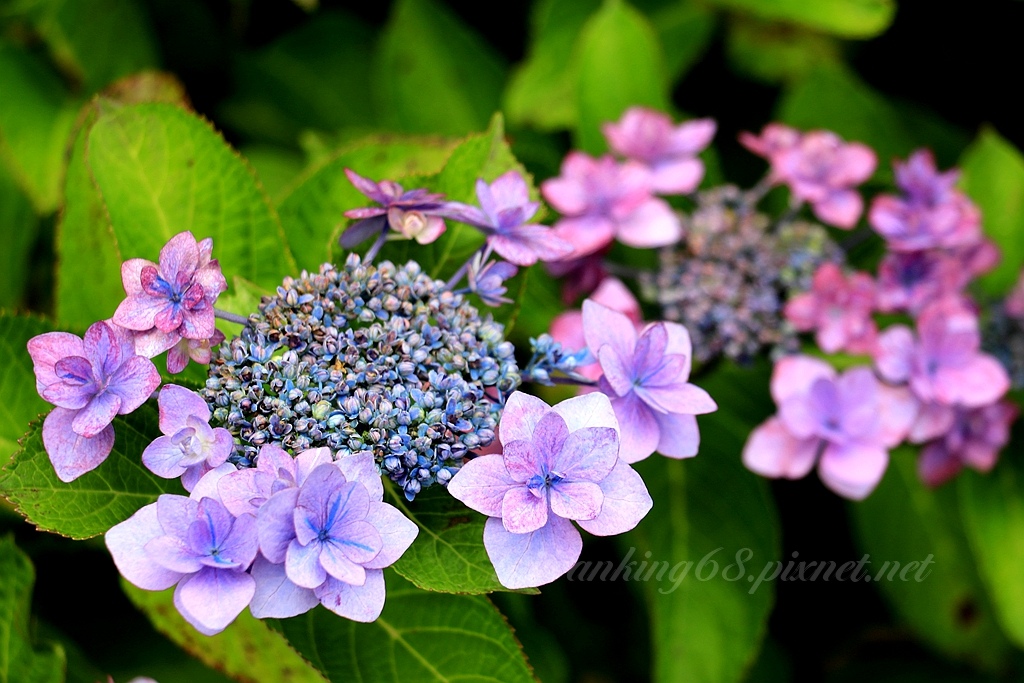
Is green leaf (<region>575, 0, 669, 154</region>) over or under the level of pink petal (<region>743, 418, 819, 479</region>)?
over

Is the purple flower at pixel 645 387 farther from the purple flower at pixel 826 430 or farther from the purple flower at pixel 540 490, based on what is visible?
the purple flower at pixel 826 430

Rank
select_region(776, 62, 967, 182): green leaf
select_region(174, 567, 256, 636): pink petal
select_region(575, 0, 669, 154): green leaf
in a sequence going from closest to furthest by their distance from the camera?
1. select_region(174, 567, 256, 636): pink petal
2. select_region(575, 0, 669, 154): green leaf
3. select_region(776, 62, 967, 182): green leaf

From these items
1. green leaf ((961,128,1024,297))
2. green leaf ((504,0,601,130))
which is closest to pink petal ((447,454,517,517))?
green leaf ((504,0,601,130))

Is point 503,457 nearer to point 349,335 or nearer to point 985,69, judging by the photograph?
point 349,335

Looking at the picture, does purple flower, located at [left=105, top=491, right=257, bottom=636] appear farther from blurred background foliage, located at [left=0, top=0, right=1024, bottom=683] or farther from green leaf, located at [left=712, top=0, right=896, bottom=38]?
green leaf, located at [left=712, top=0, right=896, bottom=38]

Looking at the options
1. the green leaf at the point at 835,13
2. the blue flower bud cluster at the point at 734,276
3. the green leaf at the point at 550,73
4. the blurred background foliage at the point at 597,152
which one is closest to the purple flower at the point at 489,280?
the blurred background foliage at the point at 597,152

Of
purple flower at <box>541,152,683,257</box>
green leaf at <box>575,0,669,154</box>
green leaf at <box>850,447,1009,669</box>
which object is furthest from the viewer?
green leaf at <box>850,447,1009,669</box>

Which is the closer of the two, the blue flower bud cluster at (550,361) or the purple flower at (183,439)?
the purple flower at (183,439)

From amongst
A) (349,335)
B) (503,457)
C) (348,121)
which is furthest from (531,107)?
(503,457)
